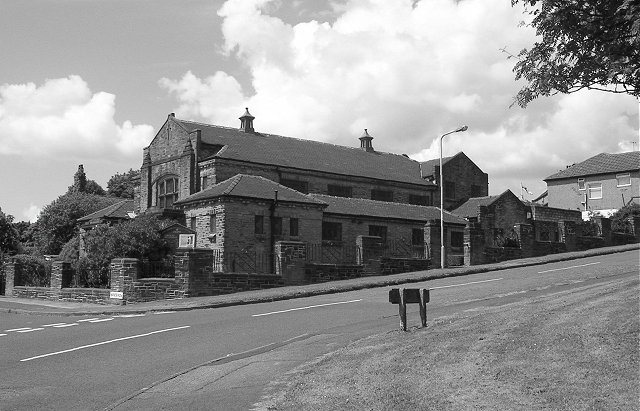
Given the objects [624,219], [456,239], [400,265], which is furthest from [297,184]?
[624,219]

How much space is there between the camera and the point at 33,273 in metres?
39.9

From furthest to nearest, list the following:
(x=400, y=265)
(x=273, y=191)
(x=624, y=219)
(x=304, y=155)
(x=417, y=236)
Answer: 1. (x=304, y=155)
2. (x=624, y=219)
3. (x=417, y=236)
4. (x=273, y=191)
5. (x=400, y=265)

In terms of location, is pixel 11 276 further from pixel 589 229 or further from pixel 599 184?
pixel 599 184

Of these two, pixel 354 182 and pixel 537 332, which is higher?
pixel 354 182

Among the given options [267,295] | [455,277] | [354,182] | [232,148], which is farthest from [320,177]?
[267,295]

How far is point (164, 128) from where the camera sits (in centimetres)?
4856

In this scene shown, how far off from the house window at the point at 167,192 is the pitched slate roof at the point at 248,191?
6.22 metres

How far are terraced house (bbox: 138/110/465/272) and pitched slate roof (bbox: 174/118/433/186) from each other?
0.11 m

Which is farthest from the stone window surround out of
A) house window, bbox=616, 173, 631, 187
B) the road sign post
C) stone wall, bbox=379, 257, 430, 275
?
house window, bbox=616, 173, 631, 187

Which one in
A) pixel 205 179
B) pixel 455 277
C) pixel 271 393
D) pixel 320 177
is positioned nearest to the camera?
pixel 271 393

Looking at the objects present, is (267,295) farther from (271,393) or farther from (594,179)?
(594,179)

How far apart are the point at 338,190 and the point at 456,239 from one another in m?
9.36

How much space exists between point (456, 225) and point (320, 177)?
1032 cm

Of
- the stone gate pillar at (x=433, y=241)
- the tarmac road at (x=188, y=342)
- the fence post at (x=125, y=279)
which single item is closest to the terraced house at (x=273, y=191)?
the stone gate pillar at (x=433, y=241)
